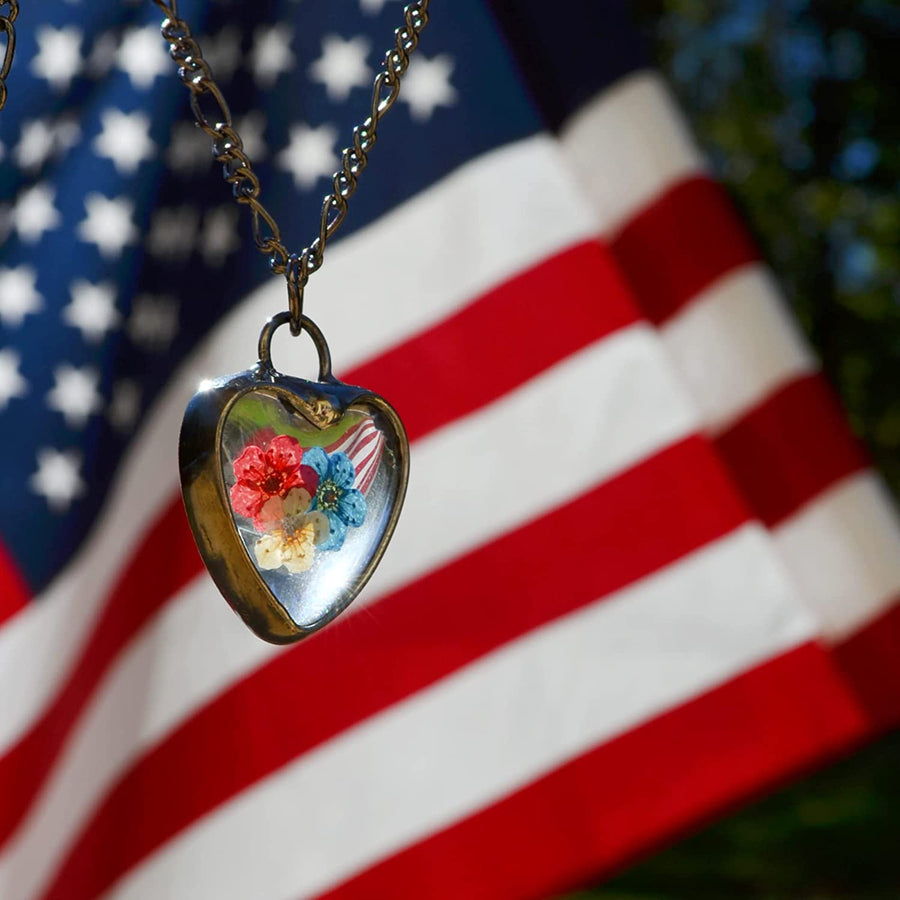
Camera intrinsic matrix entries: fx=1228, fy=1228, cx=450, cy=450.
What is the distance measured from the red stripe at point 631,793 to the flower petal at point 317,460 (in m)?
0.61

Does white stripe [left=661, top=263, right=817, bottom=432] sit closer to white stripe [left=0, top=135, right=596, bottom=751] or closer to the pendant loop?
white stripe [left=0, top=135, right=596, bottom=751]

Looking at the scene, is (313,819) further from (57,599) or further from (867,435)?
(867,435)

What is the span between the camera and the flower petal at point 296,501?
692mm

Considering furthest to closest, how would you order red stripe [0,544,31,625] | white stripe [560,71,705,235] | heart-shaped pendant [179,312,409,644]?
white stripe [560,71,705,235]
red stripe [0,544,31,625]
heart-shaped pendant [179,312,409,644]

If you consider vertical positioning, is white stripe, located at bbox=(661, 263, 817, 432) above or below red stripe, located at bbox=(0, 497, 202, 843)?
below

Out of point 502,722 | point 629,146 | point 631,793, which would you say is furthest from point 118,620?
point 629,146

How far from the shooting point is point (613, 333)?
1.24 m

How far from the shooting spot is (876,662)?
Result: 1387 mm

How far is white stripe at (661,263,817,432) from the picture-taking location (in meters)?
1.36

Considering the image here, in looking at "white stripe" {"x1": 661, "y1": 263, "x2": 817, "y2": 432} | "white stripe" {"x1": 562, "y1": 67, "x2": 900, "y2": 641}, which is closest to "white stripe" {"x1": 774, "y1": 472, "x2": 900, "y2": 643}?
"white stripe" {"x1": 562, "y1": 67, "x2": 900, "y2": 641}

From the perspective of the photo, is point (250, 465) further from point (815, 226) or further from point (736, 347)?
point (815, 226)

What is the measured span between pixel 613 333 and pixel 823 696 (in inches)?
16.5

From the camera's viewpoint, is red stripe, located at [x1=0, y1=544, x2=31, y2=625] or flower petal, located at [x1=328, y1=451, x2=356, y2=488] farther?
red stripe, located at [x1=0, y1=544, x2=31, y2=625]

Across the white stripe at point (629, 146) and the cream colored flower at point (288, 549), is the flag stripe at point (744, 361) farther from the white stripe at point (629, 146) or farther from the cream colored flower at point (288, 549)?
the cream colored flower at point (288, 549)
